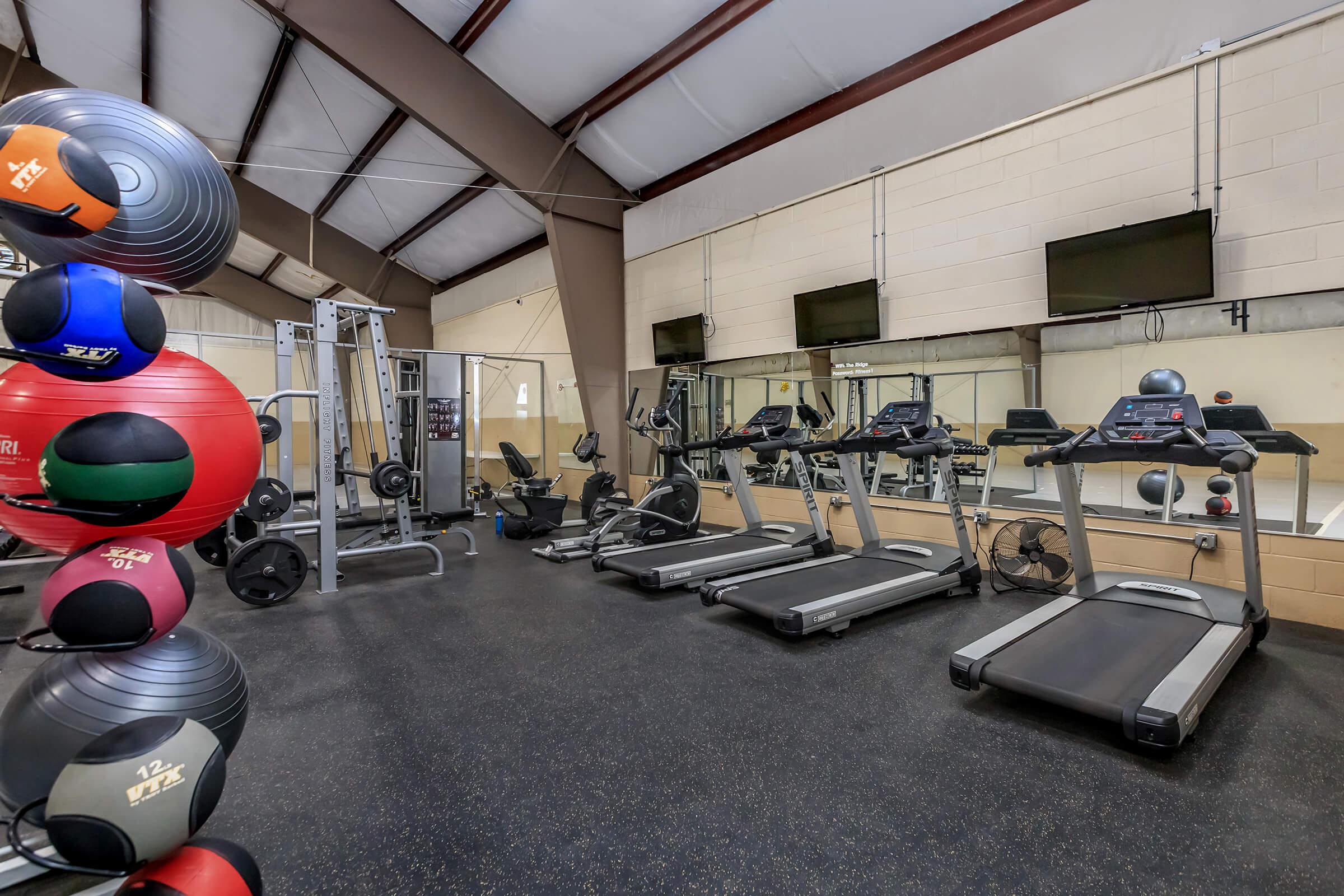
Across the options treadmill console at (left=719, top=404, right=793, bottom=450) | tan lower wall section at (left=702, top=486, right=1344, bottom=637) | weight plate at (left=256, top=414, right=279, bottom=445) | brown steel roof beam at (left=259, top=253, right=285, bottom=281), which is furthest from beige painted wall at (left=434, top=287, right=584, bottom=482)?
tan lower wall section at (left=702, top=486, right=1344, bottom=637)

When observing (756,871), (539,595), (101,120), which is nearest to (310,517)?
(539,595)

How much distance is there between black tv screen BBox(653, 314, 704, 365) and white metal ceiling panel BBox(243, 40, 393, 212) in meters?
3.99

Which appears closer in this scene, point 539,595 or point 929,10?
point 539,595

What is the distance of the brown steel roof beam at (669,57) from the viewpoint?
15.9 ft

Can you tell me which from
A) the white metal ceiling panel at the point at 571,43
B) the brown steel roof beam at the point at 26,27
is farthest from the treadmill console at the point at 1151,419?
the brown steel roof beam at the point at 26,27

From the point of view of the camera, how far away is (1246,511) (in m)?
2.67

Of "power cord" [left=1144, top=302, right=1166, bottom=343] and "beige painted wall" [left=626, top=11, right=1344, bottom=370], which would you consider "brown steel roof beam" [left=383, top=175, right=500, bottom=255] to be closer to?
"beige painted wall" [left=626, top=11, right=1344, bottom=370]

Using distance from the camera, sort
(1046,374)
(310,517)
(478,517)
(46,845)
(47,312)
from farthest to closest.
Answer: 1. (478,517)
2. (310,517)
3. (1046,374)
4. (46,845)
5. (47,312)

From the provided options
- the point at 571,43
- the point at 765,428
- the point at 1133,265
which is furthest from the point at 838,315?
the point at 571,43

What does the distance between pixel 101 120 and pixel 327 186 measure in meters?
9.02

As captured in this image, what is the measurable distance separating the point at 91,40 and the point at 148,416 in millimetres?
8263

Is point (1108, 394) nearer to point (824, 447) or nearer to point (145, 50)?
point (824, 447)

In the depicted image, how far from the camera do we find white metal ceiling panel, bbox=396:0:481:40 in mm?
5402

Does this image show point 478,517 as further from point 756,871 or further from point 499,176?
point 756,871
